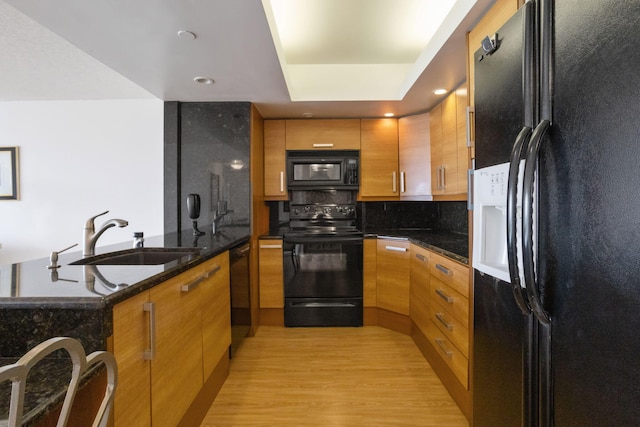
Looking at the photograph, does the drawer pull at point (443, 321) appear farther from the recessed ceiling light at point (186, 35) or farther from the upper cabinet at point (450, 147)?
the recessed ceiling light at point (186, 35)

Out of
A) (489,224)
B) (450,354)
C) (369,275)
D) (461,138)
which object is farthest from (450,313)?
(461,138)

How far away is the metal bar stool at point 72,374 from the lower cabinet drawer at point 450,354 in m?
1.66

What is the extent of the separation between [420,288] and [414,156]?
1353 mm

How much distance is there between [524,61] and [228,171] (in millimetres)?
2354

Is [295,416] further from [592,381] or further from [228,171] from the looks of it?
[228,171]

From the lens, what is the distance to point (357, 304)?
9.94 ft

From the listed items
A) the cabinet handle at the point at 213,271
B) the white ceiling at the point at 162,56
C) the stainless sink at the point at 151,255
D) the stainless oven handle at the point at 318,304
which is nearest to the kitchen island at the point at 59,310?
the cabinet handle at the point at 213,271

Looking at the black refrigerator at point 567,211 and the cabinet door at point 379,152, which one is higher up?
the cabinet door at point 379,152

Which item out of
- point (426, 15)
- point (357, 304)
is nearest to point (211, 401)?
point (357, 304)

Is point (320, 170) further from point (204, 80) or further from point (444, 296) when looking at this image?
point (444, 296)

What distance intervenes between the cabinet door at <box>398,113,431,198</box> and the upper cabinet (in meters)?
0.07

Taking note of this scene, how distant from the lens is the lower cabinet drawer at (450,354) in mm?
1728

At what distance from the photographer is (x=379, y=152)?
3334mm

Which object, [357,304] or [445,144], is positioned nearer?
[445,144]
